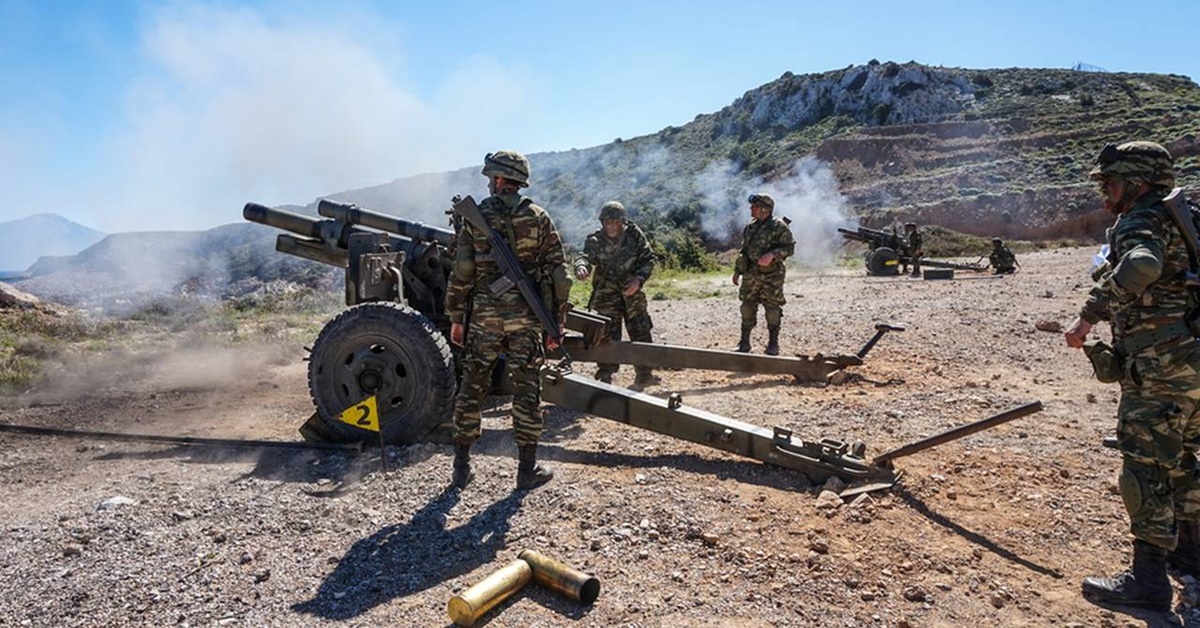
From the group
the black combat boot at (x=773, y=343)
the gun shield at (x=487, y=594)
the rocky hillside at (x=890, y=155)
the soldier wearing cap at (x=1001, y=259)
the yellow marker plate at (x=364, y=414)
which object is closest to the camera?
the gun shield at (x=487, y=594)

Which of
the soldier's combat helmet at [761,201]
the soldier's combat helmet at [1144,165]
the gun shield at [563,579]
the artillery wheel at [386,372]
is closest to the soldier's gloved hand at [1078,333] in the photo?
the soldier's combat helmet at [1144,165]

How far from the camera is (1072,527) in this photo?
Answer: 353 cm

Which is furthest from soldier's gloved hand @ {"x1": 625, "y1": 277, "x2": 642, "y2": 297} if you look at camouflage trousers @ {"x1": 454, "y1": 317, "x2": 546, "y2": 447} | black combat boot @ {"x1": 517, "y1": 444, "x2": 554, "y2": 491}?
black combat boot @ {"x1": 517, "y1": 444, "x2": 554, "y2": 491}

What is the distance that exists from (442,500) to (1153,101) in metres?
49.1

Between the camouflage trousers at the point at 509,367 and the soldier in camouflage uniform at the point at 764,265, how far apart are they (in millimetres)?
4009

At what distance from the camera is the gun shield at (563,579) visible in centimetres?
293

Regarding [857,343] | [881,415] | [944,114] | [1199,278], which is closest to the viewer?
[1199,278]

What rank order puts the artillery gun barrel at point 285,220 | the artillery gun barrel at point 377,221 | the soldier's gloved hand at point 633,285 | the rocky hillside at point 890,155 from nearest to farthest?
the artillery gun barrel at point 377,221 < the artillery gun barrel at point 285,220 < the soldier's gloved hand at point 633,285 < the rocky hillside at point 890,155

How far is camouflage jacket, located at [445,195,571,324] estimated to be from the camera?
4164 mm

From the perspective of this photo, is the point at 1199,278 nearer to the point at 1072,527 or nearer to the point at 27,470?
the point at 1072,527

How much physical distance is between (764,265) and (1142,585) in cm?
510

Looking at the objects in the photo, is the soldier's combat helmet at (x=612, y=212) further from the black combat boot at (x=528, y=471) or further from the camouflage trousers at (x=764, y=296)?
the black combat boot at (x=528, y=471)

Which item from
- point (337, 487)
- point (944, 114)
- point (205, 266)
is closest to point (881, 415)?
point (337, 487)

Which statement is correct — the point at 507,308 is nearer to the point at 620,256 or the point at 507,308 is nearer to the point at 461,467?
the point at 461,467
